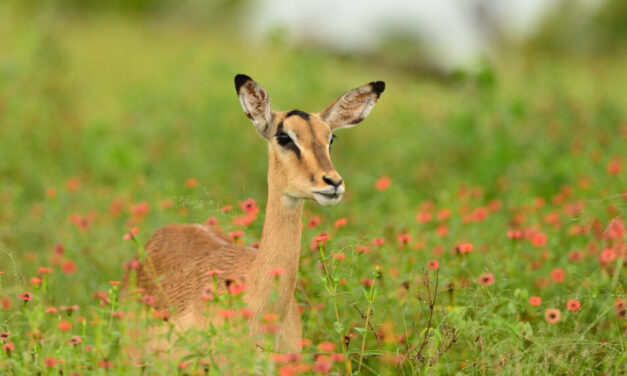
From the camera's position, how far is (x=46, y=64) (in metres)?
11.8

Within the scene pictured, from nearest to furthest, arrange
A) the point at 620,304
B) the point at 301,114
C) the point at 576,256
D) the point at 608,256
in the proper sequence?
the point at 301,114 → the point at 620,304 → the point at 608,256 → the point at 576,256

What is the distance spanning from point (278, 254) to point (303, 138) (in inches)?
23.8

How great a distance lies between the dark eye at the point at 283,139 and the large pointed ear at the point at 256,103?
0.19 metres

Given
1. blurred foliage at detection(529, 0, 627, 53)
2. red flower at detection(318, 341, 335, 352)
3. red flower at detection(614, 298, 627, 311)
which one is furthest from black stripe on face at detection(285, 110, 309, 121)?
blurred foliage at detection(529, 0, 627, 53)

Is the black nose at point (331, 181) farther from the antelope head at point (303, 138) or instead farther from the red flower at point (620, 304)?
the red flower at point (620, 304)

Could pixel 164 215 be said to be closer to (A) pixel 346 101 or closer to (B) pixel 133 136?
(A) pixel 346 101

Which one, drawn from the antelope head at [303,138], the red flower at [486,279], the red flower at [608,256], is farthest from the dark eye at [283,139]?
the red flower at [608,256]

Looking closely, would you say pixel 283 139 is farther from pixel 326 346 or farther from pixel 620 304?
pixel 620 304

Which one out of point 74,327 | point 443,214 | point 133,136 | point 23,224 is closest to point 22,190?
point 23,224

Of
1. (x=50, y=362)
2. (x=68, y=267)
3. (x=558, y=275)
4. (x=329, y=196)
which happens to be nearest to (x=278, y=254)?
(x=329, y=196)

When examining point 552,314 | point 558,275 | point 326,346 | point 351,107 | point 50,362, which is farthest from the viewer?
point 558,275

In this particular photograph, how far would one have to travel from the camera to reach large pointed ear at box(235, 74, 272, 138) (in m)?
4.25

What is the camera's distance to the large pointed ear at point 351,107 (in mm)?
4508

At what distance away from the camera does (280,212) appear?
161 inches
